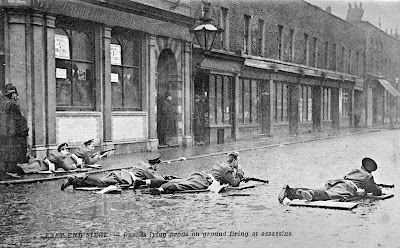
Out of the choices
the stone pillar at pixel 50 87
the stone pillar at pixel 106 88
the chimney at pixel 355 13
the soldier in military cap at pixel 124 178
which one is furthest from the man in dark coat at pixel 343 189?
the chimney at pixel 355 13

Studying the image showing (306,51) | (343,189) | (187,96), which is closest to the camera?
(343,189)

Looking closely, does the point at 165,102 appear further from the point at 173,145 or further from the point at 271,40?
the point at 271,40

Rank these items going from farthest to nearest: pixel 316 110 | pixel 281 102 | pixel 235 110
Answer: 1. pixel 316 110
2. pixel 281 102
3. pixel 235 110

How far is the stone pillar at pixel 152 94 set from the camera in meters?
20.5

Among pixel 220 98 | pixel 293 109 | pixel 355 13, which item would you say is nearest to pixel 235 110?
pixel 220 98

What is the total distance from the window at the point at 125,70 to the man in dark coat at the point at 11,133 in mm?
5770

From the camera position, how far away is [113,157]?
17.9 metres

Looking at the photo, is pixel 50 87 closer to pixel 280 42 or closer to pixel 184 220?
pixel 184 220

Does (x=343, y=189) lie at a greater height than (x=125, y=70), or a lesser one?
lesser

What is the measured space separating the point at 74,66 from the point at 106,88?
138 centimetres

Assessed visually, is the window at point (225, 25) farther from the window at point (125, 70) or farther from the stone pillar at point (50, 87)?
the stone pillar at point (50, 87)

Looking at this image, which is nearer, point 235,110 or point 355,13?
point 235,110

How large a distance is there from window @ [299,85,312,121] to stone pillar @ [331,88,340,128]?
4.31 meters

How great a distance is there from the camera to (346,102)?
143 ft
